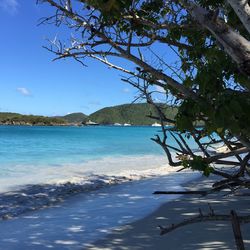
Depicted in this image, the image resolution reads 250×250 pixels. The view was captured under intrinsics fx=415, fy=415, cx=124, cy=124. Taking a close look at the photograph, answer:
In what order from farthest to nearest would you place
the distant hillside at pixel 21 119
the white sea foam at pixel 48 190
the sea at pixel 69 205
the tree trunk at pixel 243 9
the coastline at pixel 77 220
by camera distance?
the distant hillside at pixel 21 119, the white sea foam at pixel 48 190, the sea at pixel 69 205, the coastline at pixel 77 220, the tree trunk at pixel 243 9

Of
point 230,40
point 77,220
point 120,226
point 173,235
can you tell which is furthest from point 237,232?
point 77,220

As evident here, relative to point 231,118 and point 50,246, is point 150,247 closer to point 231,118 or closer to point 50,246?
point 50,246

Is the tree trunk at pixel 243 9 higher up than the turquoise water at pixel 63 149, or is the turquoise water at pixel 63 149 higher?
the tree trunk at pixel 243 9

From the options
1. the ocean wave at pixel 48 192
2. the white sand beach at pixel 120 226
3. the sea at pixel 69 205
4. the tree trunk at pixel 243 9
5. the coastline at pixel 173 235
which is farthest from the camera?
the ocean wave at pixel 48 192

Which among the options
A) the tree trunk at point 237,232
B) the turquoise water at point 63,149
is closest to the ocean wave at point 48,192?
the turquoise water at point 63,149

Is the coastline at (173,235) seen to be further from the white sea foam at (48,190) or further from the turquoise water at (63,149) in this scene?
the turquoise water at (63,149)

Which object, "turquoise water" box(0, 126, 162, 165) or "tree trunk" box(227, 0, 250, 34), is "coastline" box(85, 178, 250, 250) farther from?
"turquoise water" box(0, 126, 162, 165)

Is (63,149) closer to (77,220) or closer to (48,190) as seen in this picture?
(48,190)

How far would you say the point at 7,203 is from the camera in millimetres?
10227

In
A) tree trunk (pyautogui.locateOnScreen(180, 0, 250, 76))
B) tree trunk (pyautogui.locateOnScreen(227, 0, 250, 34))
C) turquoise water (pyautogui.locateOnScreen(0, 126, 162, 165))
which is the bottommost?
turquoise water (pyautogui.locateOnScreen(0, 126, 162, 165))

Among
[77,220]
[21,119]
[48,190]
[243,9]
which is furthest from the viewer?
[21,119]

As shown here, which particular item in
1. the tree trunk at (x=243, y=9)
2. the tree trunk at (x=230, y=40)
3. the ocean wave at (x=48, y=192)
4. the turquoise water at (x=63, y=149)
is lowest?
the ocean wave at (x=48, y=192)

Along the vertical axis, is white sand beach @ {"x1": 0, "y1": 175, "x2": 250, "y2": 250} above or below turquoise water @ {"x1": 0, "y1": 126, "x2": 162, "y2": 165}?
below

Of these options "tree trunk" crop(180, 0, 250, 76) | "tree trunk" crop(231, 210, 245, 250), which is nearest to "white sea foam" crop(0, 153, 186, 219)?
"tree trunk" crop(231, 210, 245, 250)
